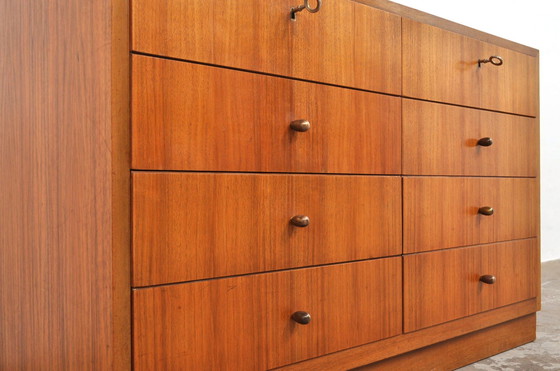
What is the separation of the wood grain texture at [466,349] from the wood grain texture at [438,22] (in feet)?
2.64

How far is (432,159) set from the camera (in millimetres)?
1399

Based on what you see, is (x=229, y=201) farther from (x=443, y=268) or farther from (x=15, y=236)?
(x=443, y=268)

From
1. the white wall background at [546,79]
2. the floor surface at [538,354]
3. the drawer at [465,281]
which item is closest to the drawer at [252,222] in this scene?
the drawer at [465,281]

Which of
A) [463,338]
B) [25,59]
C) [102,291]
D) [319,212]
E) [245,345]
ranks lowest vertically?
[463,338]

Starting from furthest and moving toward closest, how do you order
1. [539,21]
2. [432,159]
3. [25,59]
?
[539,21]
[432,159]
[25,59]

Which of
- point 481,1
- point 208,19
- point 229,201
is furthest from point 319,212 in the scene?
point 481,1

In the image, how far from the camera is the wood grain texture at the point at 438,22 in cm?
130

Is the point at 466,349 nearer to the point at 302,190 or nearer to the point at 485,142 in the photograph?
the point at 485,142

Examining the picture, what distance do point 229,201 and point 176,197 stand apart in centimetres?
11

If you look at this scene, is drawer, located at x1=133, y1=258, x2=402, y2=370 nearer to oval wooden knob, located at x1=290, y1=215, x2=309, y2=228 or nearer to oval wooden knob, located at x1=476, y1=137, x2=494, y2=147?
oval wooden knob, located at x1=290, y1=215, x2=309, y2=228

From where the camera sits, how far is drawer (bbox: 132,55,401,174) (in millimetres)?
928

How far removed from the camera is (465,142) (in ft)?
4.88

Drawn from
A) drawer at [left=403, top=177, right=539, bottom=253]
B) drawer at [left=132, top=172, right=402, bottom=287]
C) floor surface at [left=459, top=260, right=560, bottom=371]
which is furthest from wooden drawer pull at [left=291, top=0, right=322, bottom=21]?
floor surface at [left=459, top=260, right=560, bottom=371]

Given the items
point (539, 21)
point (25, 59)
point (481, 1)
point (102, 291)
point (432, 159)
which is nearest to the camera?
point (102, 291)
